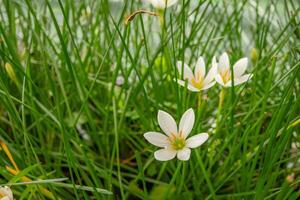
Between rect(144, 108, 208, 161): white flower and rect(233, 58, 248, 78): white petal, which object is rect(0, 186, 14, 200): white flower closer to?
rect(144, 108, 208, 161): white flower

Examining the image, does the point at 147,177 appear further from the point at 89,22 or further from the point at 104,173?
the point at 89,22

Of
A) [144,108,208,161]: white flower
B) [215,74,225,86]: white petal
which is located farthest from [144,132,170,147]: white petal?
[215,74,225,86]: white petal

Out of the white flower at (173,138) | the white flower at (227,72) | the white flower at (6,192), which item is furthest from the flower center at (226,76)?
the white flower at (6,192)

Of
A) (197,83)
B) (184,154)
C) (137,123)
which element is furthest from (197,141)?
(137,123)

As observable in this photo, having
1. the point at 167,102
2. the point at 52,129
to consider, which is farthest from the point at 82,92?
the point at 167,102

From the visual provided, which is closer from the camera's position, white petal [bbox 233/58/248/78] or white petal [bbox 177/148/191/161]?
white petal [bbox 177/148/191/161]

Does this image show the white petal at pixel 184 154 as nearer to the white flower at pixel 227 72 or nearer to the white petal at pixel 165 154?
the white petal at pixel 165 154

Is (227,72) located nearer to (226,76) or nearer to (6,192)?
(226,76)

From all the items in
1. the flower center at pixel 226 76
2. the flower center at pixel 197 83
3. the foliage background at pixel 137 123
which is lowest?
the foliage background at pixel 137 123
